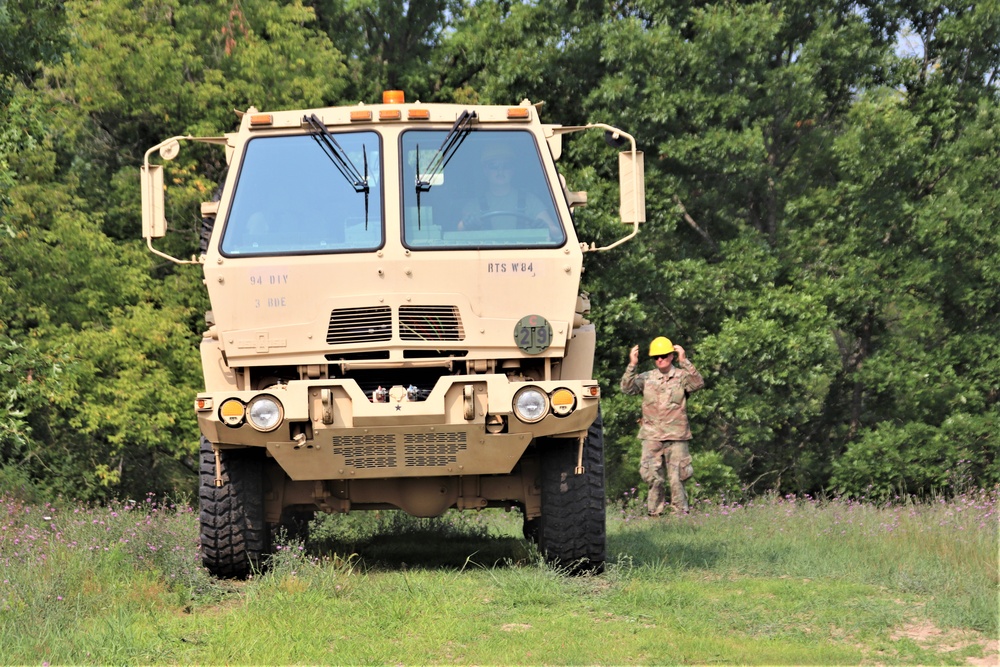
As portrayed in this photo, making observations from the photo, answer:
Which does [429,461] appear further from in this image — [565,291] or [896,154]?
[896,154]

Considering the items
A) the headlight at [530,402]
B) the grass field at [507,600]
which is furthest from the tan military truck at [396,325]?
the grass field at [507,600]

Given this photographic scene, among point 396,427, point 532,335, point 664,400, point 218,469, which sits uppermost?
point 532,335

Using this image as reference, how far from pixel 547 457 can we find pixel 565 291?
1056 mm

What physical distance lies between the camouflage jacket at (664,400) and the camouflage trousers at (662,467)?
10 centimetres

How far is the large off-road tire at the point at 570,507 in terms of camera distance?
8555 millimetres

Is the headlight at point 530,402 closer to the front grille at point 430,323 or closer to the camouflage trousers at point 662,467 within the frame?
the front grille at point 430,323

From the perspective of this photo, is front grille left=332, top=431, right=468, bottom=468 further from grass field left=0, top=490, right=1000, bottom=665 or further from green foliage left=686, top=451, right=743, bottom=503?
green foliage left=686, top=451, right=743, bottom=503

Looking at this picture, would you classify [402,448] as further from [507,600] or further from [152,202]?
[152,202]

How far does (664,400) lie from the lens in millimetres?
13602

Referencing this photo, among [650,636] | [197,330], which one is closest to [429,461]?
[650,636]

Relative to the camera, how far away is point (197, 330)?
18328mm

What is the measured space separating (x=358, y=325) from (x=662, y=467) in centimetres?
633

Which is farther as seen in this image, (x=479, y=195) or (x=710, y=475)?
(x=710, y=475)

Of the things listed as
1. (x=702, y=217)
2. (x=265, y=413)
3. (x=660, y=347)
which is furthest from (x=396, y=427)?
(x=702, y=217)
